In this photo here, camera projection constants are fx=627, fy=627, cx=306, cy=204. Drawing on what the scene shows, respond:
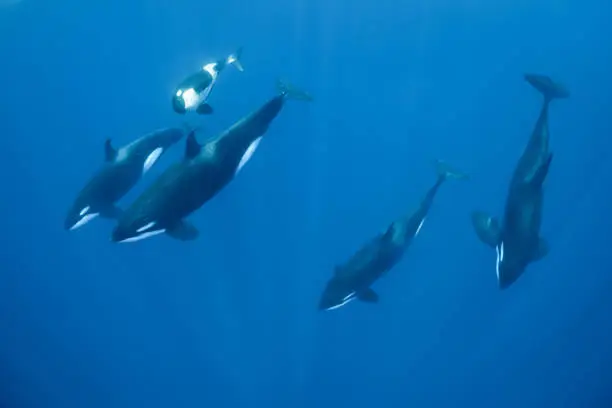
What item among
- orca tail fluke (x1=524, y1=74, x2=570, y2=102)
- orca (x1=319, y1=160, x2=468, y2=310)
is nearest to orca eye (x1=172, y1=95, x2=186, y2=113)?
orca (x1=319, y1=160, x2=468, y2=310)

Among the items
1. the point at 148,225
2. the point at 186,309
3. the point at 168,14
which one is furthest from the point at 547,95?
the point at 168,14

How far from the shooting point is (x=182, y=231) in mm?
4297

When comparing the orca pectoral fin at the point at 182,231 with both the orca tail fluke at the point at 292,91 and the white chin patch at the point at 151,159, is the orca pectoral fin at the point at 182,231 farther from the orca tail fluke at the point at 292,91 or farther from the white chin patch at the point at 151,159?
the orca tail fluke at the point at 292,91

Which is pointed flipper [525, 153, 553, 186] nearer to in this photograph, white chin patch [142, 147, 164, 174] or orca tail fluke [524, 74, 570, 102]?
orca tail fluke [524, 74, 570, 102]

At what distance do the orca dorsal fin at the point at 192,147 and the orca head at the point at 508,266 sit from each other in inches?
106

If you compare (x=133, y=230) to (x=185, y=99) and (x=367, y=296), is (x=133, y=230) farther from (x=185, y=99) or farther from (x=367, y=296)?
(x=367, y=296)

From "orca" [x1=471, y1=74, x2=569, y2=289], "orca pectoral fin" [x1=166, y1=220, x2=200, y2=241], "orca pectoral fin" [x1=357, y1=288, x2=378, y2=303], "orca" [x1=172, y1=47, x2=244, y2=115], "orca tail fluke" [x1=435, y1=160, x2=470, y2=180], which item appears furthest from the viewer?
"orca tail fluke" [x1=435, y1=160, x2=470, y2=180]

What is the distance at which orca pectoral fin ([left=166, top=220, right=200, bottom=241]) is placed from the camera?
4195mm

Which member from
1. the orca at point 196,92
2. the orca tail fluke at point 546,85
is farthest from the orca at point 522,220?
the orca at point 196,92

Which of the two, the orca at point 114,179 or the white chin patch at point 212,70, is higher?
the white chin patch at point 212,70

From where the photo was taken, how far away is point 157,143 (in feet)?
18.6

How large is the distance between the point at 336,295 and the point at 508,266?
1576mm

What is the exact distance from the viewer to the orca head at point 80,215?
552cm

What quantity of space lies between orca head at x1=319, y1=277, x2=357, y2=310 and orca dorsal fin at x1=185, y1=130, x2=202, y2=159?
2290 mm
